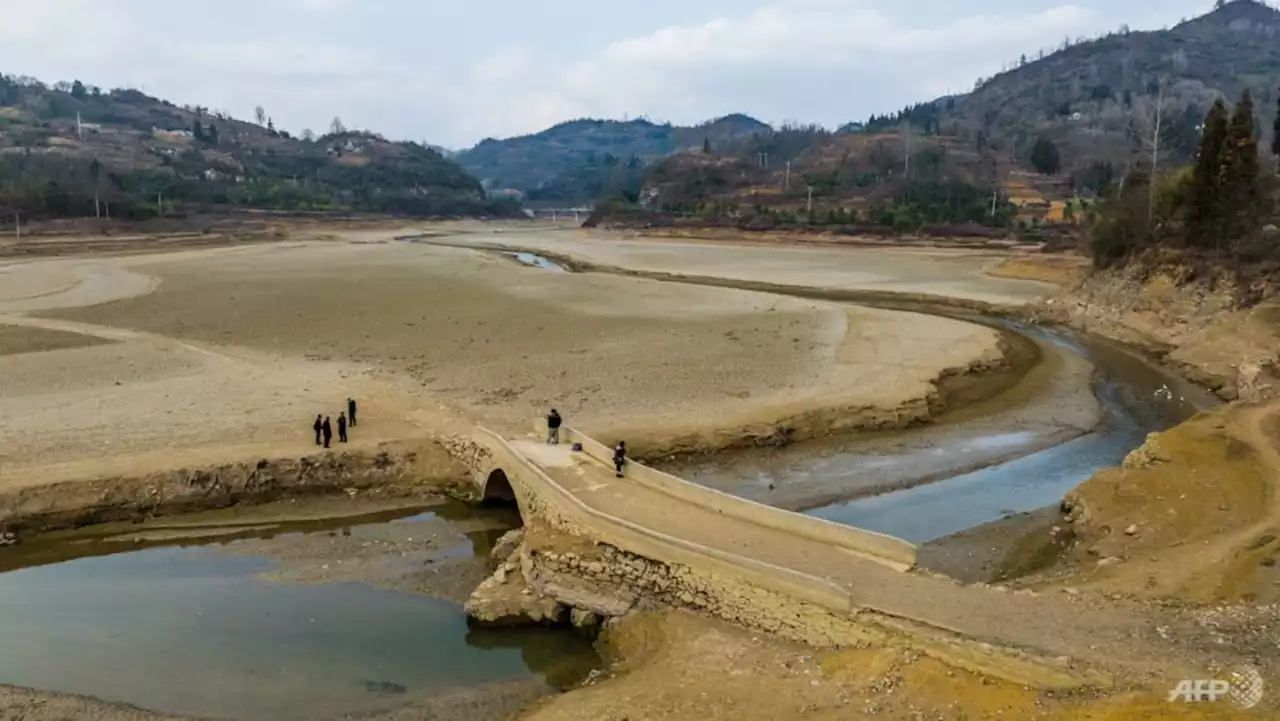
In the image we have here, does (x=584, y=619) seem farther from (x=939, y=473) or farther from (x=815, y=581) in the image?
(x=939, y=473)

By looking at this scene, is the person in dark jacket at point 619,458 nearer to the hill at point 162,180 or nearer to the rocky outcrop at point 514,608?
the rocky outcrop at point 514,608

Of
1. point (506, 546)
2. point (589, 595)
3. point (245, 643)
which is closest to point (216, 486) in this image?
point (245, 643)

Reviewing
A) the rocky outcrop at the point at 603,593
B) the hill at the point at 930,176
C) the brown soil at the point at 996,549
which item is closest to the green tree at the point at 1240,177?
the brown soil at the point at 996,549

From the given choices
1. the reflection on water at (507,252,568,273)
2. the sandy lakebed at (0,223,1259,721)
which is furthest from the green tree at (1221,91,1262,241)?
the reflection on water at (507,252,568,273)

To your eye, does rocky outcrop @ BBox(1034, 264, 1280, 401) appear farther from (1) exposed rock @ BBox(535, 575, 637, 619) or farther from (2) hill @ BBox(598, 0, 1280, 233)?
(2) hill @ BBox(598, 0, 1280, 233)

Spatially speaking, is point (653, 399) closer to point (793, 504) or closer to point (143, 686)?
point (793, 504)

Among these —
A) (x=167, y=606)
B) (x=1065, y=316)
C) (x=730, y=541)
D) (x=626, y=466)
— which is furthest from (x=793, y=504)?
(x=1065, y=316)
